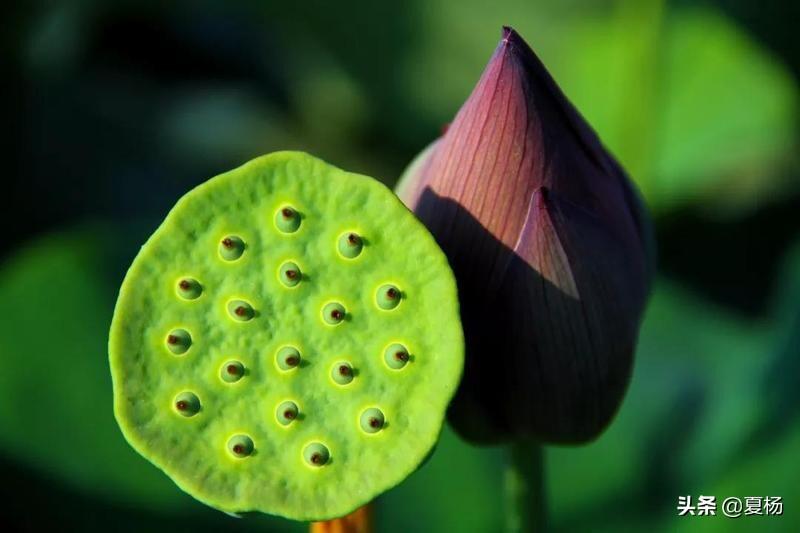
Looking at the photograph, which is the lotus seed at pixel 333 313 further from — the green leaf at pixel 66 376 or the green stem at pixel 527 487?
the green leaf at pixel 66 376

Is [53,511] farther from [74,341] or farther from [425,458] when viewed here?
[425,458]

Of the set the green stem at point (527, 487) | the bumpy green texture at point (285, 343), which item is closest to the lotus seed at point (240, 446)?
the bumpy green texture at point (285, 343)

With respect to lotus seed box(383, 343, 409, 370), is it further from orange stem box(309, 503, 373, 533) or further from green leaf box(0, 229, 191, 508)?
green leaf box(0, 229, 191, 508)

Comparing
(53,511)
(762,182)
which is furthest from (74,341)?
(762,182)

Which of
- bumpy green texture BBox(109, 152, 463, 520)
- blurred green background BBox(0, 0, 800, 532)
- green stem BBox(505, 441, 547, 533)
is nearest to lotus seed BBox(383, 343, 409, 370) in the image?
bumpy green texture BBox(109, 152, 463, 520)

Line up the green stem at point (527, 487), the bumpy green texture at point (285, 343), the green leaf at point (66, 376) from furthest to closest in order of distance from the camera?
the green leaf at point (66, 376), the green stem at point (527, 487), the bumpy green texture at point (285, 343)

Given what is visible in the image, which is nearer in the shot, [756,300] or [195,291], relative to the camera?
[195,291]
